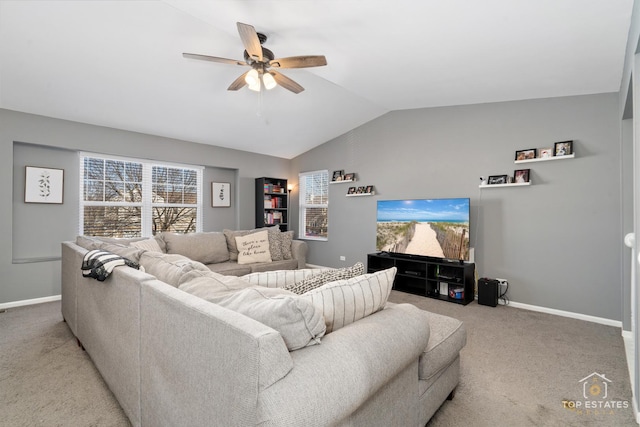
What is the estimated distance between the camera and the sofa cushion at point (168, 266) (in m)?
1.56

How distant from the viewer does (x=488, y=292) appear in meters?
3.88

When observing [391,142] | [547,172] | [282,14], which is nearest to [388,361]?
[282,14]

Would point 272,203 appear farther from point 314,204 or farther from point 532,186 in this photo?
point 532,186

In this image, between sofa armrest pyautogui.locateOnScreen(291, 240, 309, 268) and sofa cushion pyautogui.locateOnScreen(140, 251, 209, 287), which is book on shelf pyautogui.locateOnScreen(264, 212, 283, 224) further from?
sofa cushion pyautogui.locateOnScreen(140, 251, 209, 287)

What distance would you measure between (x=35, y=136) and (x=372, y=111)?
4.70 m

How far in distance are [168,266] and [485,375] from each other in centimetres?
231

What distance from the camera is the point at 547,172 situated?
3.71 m

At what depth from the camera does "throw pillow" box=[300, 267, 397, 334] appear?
4.19 feet

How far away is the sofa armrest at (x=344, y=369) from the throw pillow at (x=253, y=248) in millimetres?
3210

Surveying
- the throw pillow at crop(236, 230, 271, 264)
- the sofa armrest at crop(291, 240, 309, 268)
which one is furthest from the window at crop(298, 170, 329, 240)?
the throw pillow at crop(236, 230, 271, 264)

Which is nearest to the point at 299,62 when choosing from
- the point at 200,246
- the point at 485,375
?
the point at 200,246

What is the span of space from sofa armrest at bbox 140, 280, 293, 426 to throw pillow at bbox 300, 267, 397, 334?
0.36 metres

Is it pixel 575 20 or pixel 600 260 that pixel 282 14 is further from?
pixel 600 260

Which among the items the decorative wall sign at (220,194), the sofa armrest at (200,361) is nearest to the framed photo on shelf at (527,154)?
the sofa armrest at (200,361)
